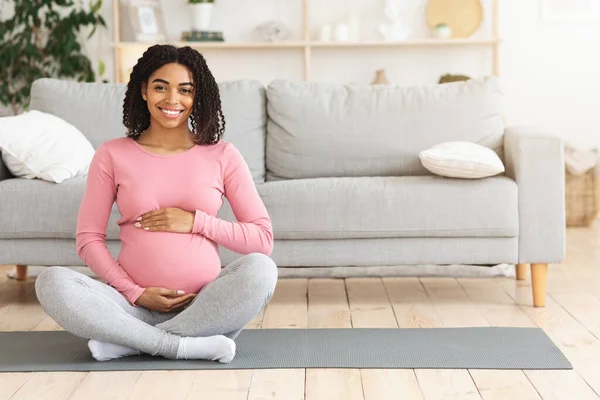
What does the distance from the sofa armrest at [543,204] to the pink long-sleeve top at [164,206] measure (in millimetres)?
1067

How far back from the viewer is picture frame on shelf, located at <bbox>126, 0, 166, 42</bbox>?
5.79 metres

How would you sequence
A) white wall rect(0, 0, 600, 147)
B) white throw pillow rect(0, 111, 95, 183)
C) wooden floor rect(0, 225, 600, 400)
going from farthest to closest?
white wall rect(0, 0, 600, 147) < white throw pillow rect(0, 111, 95, 183) < wooden floor rect(0, 225, 600, 400)

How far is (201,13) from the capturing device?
5.73 m

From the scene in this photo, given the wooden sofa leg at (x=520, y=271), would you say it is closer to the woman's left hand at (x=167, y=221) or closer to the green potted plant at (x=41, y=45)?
the woman's left hand at (x=167, y=221)

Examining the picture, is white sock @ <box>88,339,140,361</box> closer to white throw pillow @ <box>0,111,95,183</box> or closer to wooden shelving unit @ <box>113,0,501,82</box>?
white throw pillow @ <box>0,111,95,183</box>

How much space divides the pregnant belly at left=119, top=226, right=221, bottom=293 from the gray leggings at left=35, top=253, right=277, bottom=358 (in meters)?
0.06

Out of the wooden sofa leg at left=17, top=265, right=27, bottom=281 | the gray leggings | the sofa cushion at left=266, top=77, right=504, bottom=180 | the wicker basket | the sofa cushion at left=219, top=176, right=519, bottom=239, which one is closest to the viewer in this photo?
the gray leggings

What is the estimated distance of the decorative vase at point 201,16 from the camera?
5.72m

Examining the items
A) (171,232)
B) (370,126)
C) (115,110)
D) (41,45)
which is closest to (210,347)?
(171,232)

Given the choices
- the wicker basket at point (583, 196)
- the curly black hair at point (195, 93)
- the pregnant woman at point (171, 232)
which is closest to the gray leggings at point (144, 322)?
the pregnant woman at point (171, 232)

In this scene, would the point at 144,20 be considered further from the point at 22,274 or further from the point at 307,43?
the point at 22,274

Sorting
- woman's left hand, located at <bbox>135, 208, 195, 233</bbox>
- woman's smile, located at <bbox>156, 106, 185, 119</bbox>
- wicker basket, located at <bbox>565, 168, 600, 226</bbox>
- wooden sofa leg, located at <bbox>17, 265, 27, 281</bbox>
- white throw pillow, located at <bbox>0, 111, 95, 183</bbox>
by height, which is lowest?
wooden sofa leg, located at <bbox>17, 265, 27, 281</bbox>

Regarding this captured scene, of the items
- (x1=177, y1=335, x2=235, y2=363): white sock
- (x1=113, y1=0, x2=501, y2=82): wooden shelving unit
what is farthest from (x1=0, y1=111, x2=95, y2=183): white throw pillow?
(x1=113, y1=0, x2=501, y2=82): wooden shelving unit

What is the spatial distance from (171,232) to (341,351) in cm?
57
